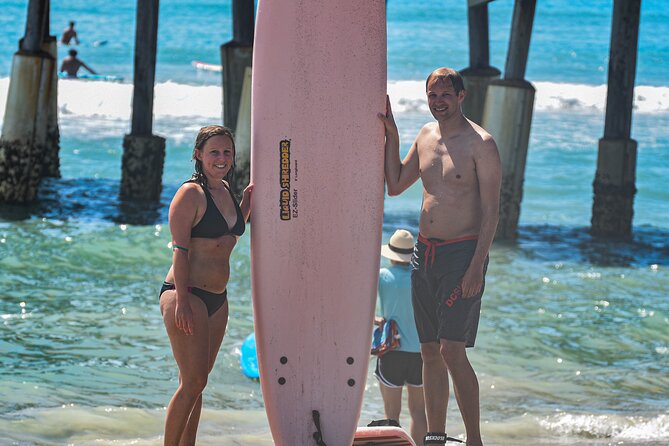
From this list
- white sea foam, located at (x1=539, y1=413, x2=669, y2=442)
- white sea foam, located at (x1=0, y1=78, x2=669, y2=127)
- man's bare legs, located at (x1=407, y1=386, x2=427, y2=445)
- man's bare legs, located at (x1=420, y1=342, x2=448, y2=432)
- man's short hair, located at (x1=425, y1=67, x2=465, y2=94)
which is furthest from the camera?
white sea foam, located at (x1=0, y1=78, x2=669, y2=127)

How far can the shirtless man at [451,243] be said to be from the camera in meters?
4.36

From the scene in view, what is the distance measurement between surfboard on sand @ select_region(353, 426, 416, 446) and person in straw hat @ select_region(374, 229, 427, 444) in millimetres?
436

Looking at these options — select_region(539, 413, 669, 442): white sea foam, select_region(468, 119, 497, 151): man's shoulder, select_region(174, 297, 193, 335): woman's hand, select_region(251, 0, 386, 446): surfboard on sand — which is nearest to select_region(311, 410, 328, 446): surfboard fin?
select_region(251, 0, 386, 446): surfboard on sand

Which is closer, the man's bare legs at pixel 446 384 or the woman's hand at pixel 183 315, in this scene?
the woman's hand at pixel 183 315

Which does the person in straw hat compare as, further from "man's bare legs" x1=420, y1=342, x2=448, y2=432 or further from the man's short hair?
the man's short hair

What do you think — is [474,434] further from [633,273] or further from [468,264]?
[633,273]

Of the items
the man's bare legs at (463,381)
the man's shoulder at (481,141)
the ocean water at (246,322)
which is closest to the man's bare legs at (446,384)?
the man's bare legs at (463,381)

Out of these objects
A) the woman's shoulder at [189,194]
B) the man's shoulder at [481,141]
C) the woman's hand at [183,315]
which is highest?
the man's shoulder at [481,141]

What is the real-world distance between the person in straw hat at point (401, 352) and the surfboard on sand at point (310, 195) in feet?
1.83

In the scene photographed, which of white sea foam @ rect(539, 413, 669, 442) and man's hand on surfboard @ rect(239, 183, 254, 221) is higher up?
man's hand on surfboard @ rect(239, 183, 254, 221)

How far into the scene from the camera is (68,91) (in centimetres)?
2552

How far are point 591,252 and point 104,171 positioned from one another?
8.16 metres

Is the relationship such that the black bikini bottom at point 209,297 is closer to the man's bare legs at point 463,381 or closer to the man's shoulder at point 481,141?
the man's bare legs at point 463,381

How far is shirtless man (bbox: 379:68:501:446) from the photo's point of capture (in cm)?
436
